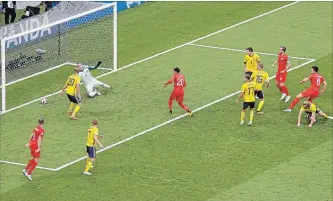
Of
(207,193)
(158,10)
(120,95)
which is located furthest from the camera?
(158,10)

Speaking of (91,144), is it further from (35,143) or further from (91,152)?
(35,143)

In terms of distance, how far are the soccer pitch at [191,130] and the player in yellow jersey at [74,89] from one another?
0.57 meters

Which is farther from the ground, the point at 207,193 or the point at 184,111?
the point at 184,111

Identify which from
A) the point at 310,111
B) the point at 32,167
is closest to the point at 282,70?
the point at 310,111

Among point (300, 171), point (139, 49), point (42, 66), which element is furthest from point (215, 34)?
point (300, 171)

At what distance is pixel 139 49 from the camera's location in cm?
4950

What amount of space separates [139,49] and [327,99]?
9.53 meters

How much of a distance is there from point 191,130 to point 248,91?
2.30 m

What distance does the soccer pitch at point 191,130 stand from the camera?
35.9 meters

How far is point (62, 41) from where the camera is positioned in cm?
4781

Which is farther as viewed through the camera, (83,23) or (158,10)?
(158,10)

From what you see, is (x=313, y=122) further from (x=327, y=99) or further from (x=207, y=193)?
(x=207, y=193)

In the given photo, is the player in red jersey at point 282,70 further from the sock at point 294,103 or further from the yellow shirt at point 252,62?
the sock at point 294,103

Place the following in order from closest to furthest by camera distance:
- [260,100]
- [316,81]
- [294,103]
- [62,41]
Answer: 1. [316,81]
2. [294,103]
3. [260,100]
4. [62,41]
